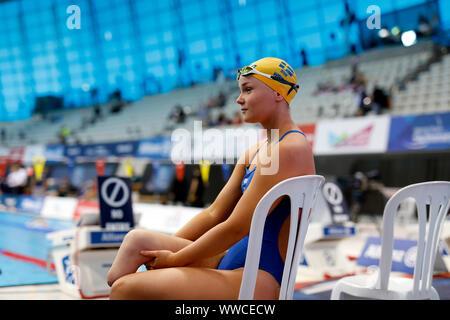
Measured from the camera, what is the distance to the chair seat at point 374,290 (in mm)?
1837

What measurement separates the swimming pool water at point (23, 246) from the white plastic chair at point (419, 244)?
237cm

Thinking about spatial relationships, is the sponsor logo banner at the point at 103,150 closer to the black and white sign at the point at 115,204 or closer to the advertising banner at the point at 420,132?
the advertising banner at the point at 420,132

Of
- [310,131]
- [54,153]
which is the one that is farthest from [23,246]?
[54,153]

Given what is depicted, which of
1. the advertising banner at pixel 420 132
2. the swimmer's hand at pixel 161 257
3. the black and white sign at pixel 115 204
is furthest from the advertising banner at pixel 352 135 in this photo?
the swimmer's hand at pixel 161 257

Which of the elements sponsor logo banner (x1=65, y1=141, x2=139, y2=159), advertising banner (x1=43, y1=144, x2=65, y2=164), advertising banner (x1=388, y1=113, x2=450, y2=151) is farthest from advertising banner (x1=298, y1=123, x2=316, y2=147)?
advertising banner (x1=43, y1=144, x2=65, y2=164)

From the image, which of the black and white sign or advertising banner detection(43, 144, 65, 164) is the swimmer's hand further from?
advertising banner detection(43, 144, 65, 164)

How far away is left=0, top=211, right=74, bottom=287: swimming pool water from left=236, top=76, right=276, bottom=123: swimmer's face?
228 cm

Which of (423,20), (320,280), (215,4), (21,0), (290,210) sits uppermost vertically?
(215,4)

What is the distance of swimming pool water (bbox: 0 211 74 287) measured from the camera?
3.99m

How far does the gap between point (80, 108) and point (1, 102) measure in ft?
25.3

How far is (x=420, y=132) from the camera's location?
321 inches

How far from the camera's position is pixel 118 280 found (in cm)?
122
